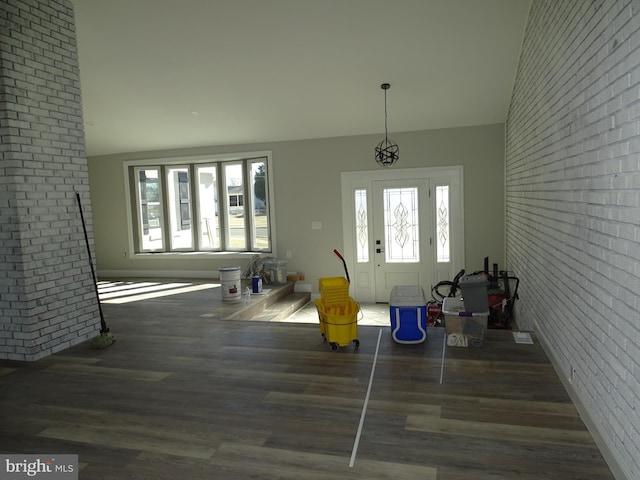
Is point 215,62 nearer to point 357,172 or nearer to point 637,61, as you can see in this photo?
point 357,172

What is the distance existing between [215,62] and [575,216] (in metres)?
4.25

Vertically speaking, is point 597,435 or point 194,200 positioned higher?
point 194,200

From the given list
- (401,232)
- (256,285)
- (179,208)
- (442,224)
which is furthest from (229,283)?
(442,224)

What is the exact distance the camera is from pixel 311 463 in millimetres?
2301

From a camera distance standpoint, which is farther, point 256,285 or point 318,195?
point 318,195

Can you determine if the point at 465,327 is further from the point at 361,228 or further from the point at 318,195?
the point at 318,195

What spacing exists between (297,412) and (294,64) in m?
4.00

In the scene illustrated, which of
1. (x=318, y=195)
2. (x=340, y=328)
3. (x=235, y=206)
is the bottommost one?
(x=340, y=328)

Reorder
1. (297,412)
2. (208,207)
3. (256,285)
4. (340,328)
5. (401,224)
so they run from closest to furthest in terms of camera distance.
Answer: (297,412) < (340,328) < (256,285) < (401,224) < (208,207)

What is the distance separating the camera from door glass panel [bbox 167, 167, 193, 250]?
8625 mm

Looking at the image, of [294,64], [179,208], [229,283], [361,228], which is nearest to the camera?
[294,64]

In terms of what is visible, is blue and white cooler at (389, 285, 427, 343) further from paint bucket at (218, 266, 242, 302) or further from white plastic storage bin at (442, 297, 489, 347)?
paint bucket at (218, 266, 242, 302)

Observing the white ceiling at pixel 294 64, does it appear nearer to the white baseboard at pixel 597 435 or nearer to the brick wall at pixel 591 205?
the brick wall at pixel 591 205

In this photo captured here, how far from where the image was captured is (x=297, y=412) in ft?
9.28
